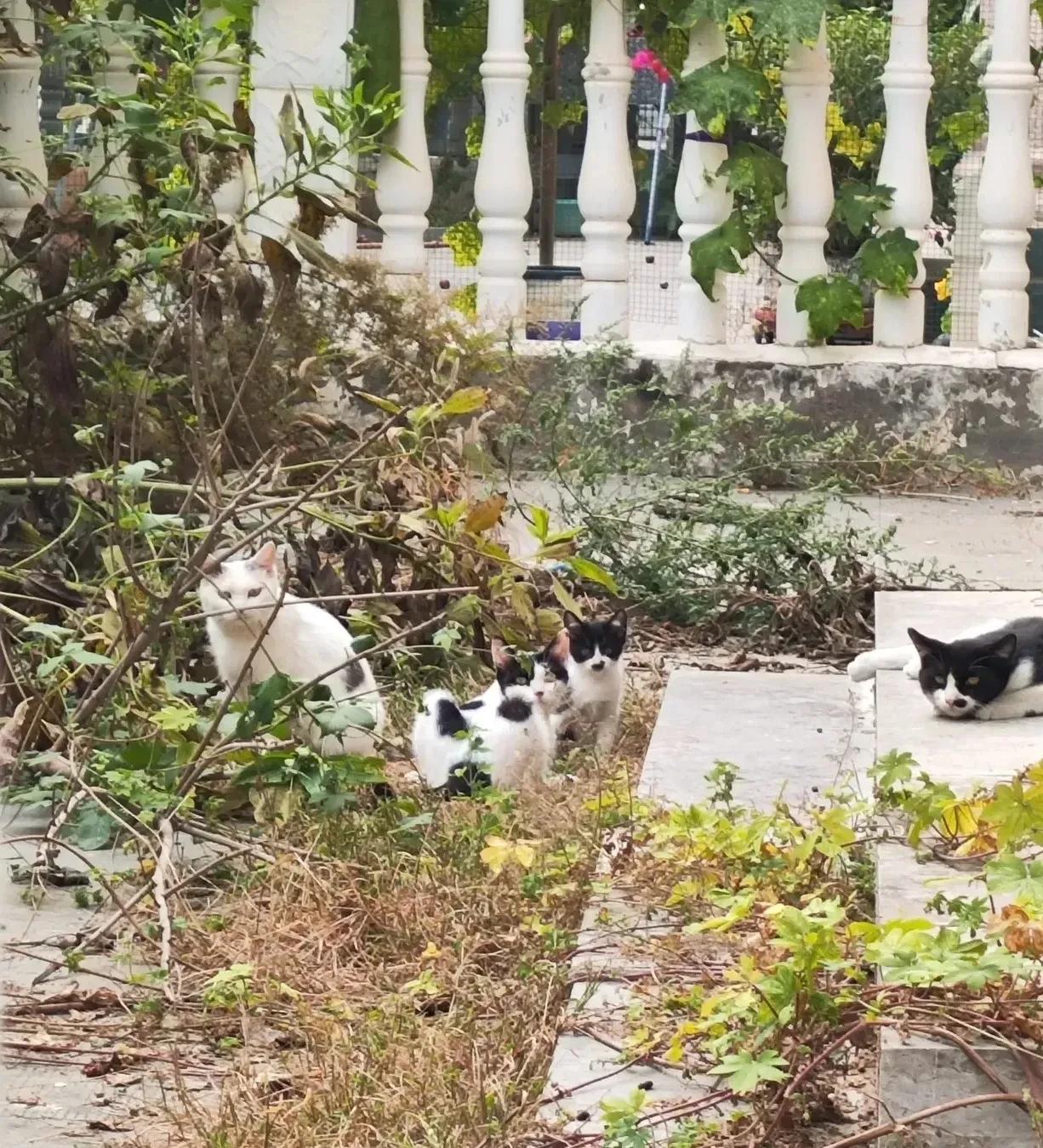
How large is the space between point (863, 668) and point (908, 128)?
9.93 ft

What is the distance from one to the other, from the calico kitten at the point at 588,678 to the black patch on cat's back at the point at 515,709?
231 mm

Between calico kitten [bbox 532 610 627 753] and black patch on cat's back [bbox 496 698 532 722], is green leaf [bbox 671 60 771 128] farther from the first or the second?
black patch on cat's back [bbox 496 698 532 722]

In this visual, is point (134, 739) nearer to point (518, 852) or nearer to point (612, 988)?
point (518, 852)

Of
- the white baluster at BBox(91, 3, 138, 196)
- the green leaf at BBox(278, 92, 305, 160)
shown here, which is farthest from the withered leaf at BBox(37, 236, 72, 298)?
the white baluster at BBox(91, 3, 138, 196)

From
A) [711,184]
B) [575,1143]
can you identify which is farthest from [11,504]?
[711,184]

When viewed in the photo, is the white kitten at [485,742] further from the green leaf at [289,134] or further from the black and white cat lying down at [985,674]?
the green leaf at [289,134]

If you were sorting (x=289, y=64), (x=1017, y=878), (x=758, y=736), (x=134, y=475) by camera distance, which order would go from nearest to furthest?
(x=1017, y=878) < (x=134, y=475) < (x=758, y=736) < (x=289, y=64)

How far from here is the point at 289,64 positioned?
22.6ft

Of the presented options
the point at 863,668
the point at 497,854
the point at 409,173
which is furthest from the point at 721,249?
the point at 497,854

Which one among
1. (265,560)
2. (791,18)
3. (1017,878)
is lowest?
(265,560)

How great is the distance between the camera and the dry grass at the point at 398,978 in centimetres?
261

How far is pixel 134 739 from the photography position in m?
3.89

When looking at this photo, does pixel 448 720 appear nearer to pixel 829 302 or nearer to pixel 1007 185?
pixel 829 302

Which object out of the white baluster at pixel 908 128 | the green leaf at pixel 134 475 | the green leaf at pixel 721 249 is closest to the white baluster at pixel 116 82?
the green leaf at pixel 721 249
